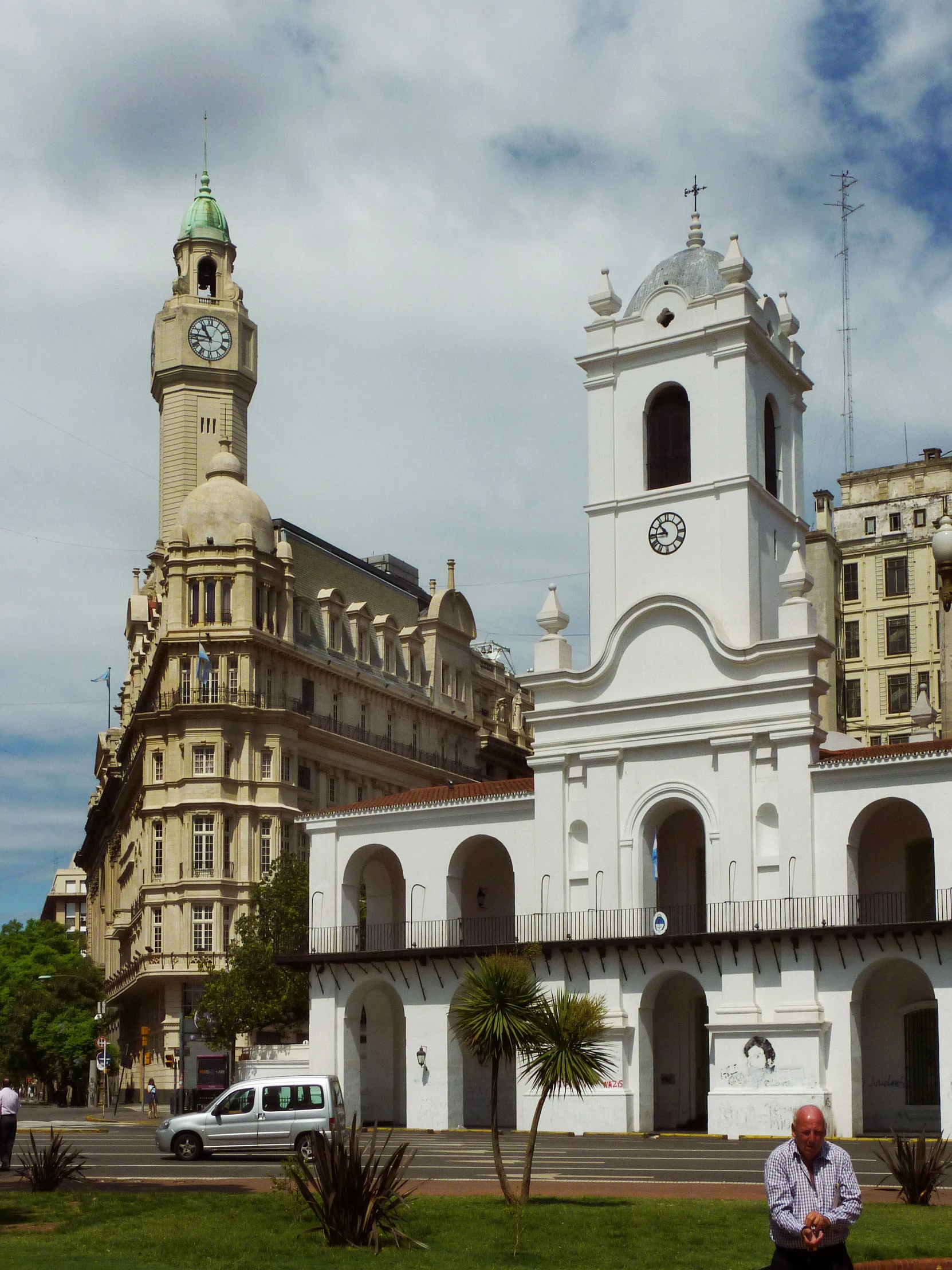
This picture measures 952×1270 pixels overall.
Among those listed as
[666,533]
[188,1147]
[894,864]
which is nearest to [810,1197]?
[188,1147]

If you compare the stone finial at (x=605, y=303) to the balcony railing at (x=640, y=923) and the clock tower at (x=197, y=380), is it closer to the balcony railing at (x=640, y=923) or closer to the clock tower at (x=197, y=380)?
the balcony railing at (x=640, y=923)

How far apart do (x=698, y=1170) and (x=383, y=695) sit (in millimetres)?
57430

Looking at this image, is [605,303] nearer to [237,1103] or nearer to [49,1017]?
[237,1103]

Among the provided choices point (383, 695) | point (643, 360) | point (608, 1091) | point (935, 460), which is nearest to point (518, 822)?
point (608, 1091)

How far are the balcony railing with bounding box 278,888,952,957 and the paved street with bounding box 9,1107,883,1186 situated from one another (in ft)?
17.2

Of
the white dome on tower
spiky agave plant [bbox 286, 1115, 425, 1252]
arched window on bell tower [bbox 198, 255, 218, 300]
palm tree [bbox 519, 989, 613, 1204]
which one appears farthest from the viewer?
arched window on bell tower [bbox 198, 255, 218, 300]

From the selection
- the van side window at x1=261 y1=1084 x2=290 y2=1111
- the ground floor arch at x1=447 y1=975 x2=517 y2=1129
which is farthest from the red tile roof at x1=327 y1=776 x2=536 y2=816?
the van side window at x1=261 y1=1084 x2=290 y2=1111

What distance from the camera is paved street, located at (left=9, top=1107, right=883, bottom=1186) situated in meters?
30.2

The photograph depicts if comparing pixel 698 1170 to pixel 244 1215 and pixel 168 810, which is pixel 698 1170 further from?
pixel 168 810

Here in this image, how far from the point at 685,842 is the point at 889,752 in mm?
7393

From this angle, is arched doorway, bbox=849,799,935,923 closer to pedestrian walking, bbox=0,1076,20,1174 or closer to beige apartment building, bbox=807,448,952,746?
pedestrian walking, bbox=0,1076,20,1174

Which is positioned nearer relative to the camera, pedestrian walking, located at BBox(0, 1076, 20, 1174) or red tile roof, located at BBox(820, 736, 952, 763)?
pedestrian walking, located at BBox(0, 1076, 20, 1174)

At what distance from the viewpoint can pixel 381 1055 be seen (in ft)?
180

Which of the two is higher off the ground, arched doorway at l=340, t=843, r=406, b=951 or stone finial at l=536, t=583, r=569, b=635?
stone finial at l=536, t=583, r=569, b=635
